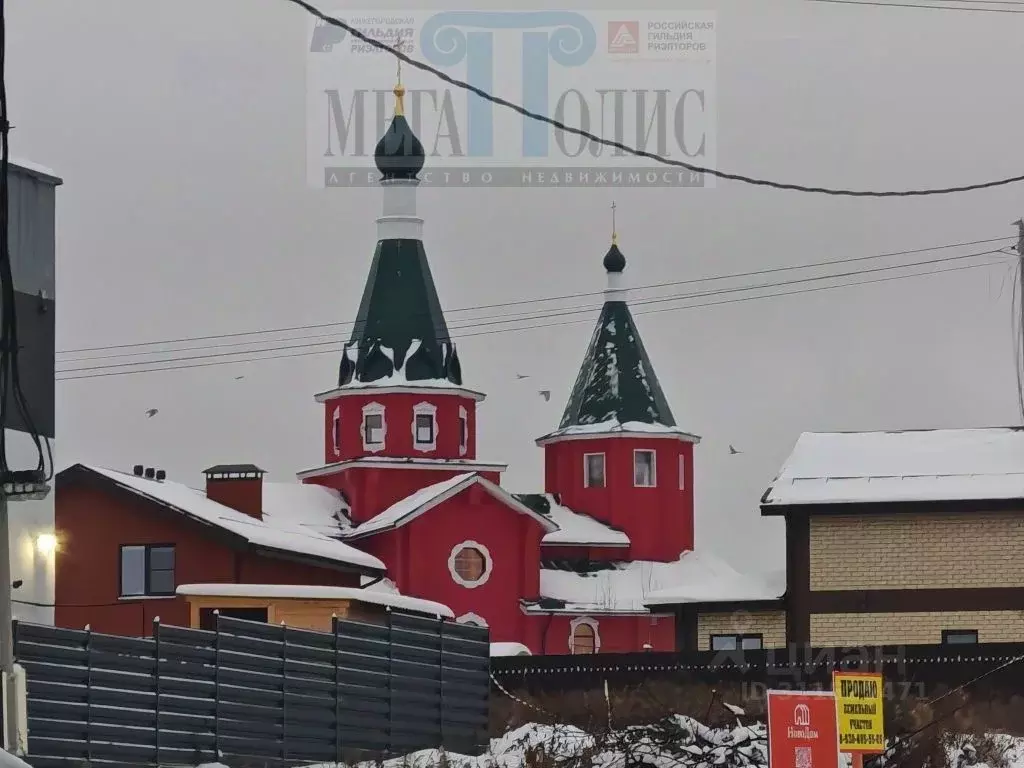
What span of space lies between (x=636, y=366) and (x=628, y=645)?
7.67m

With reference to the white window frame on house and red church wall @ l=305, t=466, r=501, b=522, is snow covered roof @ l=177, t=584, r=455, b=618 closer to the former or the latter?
red church wall @ l=305, t=466, r=501, b=522

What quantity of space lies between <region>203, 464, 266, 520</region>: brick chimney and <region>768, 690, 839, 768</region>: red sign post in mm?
21573

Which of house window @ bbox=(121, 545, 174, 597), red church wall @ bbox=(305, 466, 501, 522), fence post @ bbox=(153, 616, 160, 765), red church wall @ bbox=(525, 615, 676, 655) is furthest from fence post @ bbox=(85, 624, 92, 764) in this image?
red church wall @ bbox=(525, 615, 676, 655)

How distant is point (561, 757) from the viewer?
19250 mm

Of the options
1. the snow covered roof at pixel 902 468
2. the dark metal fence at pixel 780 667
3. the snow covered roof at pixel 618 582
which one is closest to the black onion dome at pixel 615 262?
the snow covered roof at pixel 618 582

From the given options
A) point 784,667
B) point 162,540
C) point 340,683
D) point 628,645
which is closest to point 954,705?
point 784,667

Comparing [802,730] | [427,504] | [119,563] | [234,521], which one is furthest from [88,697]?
[427,504]

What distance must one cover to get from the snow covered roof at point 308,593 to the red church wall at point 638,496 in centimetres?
2474

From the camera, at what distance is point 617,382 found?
5300 centimetres

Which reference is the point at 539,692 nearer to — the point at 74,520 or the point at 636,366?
the point at 74,520

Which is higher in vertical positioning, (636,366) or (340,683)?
(636,366)

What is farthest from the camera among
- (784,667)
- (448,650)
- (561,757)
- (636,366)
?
(636,366)

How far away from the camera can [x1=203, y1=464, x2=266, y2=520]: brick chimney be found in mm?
36469

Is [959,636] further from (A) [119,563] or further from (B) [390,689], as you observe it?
(B) [390,689]
